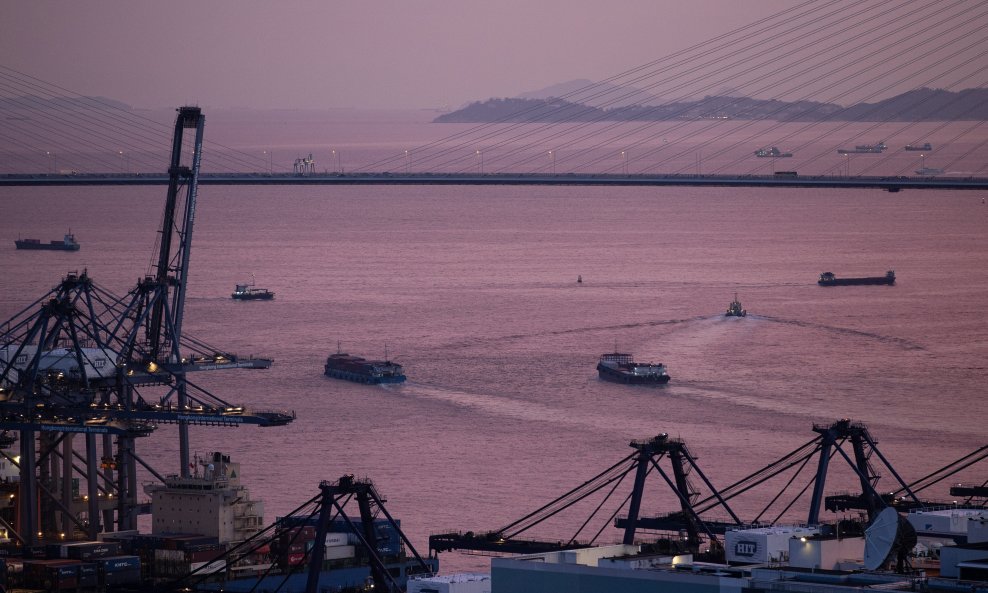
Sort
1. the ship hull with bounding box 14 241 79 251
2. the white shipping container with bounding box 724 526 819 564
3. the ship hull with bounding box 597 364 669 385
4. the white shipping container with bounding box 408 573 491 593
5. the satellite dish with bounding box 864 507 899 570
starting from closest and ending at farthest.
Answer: the satellite dish with bounding box 864 507 899 570 < the white shipping container with bounding box 724 526 819 564 < the white shipping container with bounding box 408 573 491 593 < the ship hull with bounding box 597 364 669 385 < the ship hull with bounding box 14 241 79 251

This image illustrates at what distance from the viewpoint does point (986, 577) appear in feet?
32.1

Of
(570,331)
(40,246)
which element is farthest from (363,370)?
(40,246)

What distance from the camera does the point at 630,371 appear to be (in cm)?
3216

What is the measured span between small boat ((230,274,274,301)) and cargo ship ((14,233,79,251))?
42.9ft

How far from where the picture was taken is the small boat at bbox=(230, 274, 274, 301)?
1788 inches

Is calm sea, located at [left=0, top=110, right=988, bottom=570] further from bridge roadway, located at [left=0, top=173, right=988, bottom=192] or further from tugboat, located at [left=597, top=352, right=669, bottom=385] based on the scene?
bridge roadway, located at [left=0, top=173, right=988, bottom=192]

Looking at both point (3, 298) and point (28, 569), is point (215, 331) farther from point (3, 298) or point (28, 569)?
point (28, 569)

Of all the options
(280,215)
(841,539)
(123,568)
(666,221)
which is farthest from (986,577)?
(280,215)

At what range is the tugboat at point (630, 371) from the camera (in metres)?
31.8

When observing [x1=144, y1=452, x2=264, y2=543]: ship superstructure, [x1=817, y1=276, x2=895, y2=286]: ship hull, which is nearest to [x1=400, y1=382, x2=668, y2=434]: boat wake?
[x1=144, y1=452, x2=264, y2=543]: ship superstructure

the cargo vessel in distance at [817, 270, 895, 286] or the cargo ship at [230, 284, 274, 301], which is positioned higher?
the cargo vessel in distance at [817, 270, 895, 286]

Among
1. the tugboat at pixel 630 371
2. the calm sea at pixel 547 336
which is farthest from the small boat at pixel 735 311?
the tugboat at pixel 630 371

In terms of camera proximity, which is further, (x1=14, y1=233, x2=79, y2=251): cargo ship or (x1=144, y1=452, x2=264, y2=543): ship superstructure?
(x1=14, y1=233, x2=79, y2=251): cargo ship

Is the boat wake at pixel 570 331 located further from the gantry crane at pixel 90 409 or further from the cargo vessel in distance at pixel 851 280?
the gantry crane at pixel 90 409
